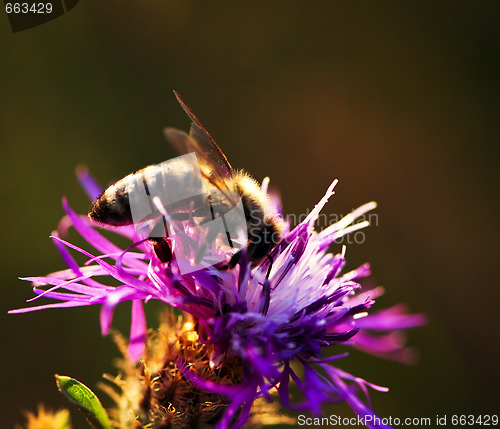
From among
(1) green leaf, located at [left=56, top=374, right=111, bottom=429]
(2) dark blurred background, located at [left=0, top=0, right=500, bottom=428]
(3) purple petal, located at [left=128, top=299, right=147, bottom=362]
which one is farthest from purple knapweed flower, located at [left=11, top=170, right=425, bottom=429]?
(2) dark blurred background, located at [left=0, top=0, right=500, bottom=428]

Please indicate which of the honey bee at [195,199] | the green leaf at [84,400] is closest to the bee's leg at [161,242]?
the honey bee at [195,199]

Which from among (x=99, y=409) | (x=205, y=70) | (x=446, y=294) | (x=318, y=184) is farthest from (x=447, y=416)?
(x=205, y=70)

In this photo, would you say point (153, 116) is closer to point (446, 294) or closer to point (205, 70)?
point (205, 70)

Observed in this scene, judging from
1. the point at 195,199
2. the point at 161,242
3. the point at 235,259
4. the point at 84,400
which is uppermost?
the point at 195,199

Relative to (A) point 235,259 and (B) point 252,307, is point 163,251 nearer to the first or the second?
(A) point 235,259

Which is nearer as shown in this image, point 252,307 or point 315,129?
point 252,307

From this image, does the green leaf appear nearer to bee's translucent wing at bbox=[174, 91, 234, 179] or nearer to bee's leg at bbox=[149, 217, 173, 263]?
bee's leg at bbox=[149, 217, 173, 263]

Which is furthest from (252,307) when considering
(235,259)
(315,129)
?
(315,129)
